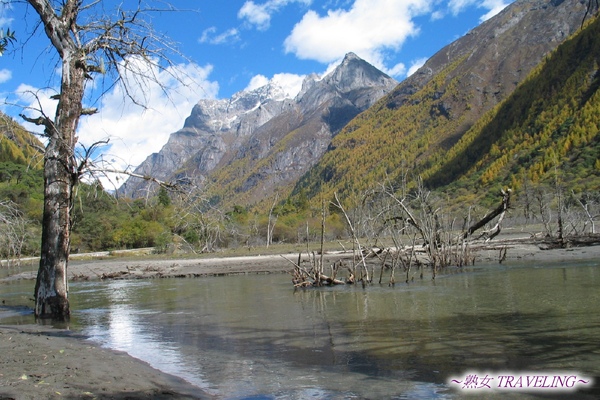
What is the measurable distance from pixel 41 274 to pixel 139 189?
10.0ft

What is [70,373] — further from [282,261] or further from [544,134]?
[544,134]

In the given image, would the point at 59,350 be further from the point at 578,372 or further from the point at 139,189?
the point at 578,372

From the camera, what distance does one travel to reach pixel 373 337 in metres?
11.0

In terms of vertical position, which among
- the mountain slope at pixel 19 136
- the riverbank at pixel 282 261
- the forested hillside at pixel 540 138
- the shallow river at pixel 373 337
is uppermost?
the forested hillside at pixel 540 138

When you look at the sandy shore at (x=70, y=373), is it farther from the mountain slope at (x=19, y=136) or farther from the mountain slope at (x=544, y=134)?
the mountain slope at (x=544, y=134)

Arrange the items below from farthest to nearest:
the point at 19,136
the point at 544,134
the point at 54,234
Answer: the point at 544,134
the point at 54,234
the point at 19,136

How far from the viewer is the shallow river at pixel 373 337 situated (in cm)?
754

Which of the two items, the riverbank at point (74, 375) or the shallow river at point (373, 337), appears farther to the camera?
the shallow river at point (373, 337)

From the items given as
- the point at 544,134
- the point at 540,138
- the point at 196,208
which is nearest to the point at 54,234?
the point at 196,208

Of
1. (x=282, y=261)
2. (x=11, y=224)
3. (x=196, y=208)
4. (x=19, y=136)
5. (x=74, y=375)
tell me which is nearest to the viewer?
(x=74, y=375)

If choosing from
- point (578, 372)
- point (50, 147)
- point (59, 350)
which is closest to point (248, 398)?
point (59, 350)

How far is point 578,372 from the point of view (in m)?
7.55

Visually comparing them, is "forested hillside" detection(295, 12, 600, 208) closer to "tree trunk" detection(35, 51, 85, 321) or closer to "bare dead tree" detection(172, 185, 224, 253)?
"bare dead tree" detection(172, 185, 224, 253)

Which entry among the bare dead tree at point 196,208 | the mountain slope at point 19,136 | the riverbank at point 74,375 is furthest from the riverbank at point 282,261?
the riverbank at point 74,375
